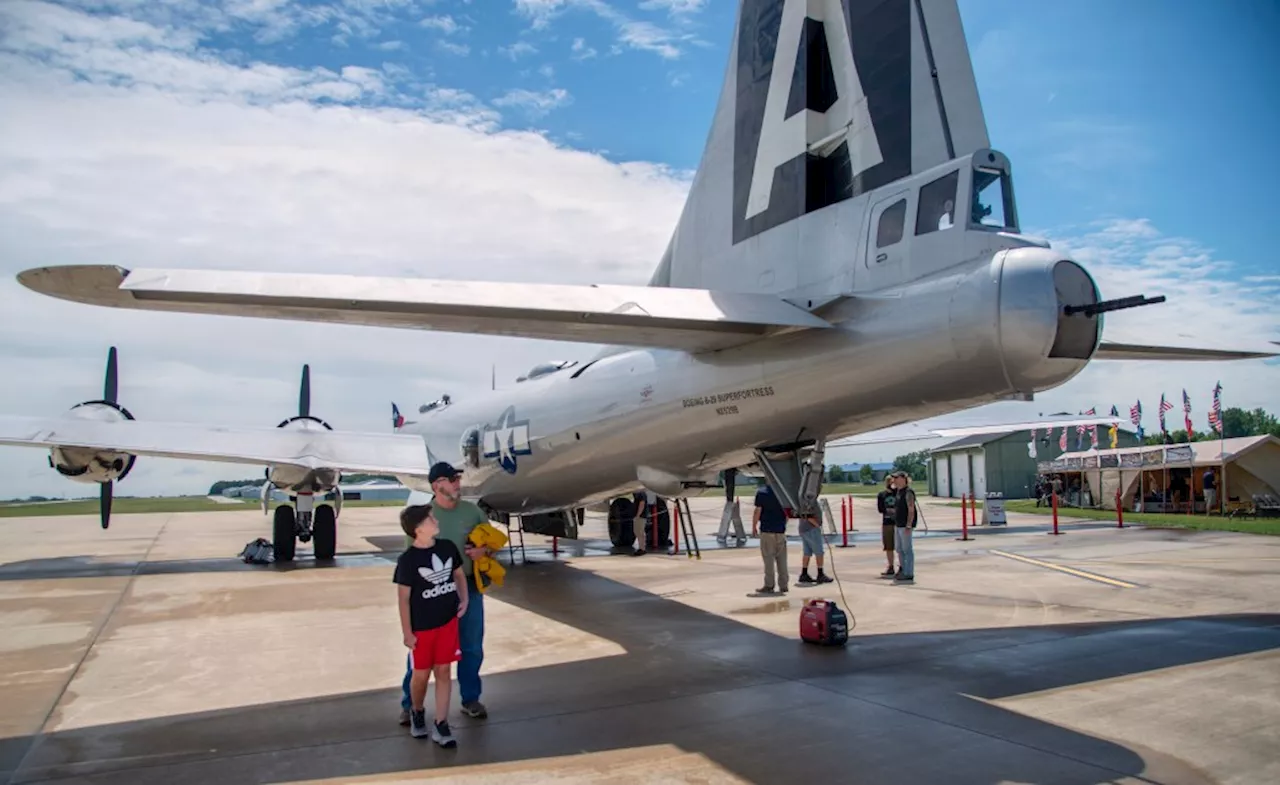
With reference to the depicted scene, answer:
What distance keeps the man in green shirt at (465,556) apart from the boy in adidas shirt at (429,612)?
414 mm

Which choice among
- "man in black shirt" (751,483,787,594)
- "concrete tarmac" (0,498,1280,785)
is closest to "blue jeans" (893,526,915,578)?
"concrete tarmac" (0,498,1280,785)

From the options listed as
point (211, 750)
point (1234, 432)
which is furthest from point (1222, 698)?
point (1234, 432)

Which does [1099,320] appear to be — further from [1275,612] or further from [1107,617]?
[1275,612]

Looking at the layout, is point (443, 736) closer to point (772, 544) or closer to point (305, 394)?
point (772, 544)

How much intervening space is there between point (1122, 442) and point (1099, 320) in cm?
5175

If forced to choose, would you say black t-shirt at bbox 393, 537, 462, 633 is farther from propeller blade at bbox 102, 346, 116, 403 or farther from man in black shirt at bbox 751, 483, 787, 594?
propeller blade at bbox 102, 346, 116, 403

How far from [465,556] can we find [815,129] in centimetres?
524

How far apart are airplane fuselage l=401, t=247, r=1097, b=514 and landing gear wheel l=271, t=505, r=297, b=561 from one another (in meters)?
5.96

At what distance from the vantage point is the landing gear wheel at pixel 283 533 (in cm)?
1622

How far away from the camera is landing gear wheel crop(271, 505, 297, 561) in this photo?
16.2m

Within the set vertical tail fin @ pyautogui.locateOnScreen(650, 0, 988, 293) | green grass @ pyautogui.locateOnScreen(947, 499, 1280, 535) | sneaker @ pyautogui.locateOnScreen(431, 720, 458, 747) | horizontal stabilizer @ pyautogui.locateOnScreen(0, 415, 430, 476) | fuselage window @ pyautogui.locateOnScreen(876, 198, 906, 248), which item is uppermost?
vertical tail fin @ pyautogui.locateOnScreen(650, 0, 988, 293)

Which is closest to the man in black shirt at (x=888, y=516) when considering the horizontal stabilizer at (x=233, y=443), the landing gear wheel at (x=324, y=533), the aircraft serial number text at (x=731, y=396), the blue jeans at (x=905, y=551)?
the blue jeans at (x=905, y=551)

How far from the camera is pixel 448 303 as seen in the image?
5.96 metres

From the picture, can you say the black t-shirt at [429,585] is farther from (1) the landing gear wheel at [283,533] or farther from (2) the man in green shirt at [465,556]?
(1) the landing gear wheel at [283,533]
